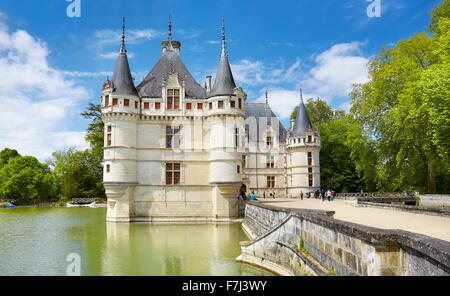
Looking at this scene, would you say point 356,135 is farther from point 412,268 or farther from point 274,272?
point 412,268

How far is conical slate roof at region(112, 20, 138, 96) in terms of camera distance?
921 inches

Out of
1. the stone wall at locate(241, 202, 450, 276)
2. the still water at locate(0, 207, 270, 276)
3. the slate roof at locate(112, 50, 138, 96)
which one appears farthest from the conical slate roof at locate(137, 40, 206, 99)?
the stone wall at locate(241, 202, 450, 276)

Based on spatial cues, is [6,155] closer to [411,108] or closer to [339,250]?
[411,108]

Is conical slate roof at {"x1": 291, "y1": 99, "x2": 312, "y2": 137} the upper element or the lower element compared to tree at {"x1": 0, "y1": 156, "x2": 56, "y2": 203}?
upper

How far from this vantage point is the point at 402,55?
27.2m

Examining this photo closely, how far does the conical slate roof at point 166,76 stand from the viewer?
24791mm

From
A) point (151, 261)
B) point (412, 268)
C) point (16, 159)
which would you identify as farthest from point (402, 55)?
point (16, 159)

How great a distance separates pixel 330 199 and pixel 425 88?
9.68 metres

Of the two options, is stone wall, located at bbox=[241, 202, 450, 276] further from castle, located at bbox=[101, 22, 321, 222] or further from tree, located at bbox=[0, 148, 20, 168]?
tree, located at bbox=[0, 148, 20, 168]

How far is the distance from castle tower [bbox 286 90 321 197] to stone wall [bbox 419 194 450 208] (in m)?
12.0

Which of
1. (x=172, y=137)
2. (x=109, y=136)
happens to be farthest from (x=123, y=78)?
(x=172, y=137)

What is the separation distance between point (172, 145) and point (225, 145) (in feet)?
11.8

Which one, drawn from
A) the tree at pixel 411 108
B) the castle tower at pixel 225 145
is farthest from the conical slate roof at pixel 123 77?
the tree at pixel 411 108

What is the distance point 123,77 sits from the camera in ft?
78.1
